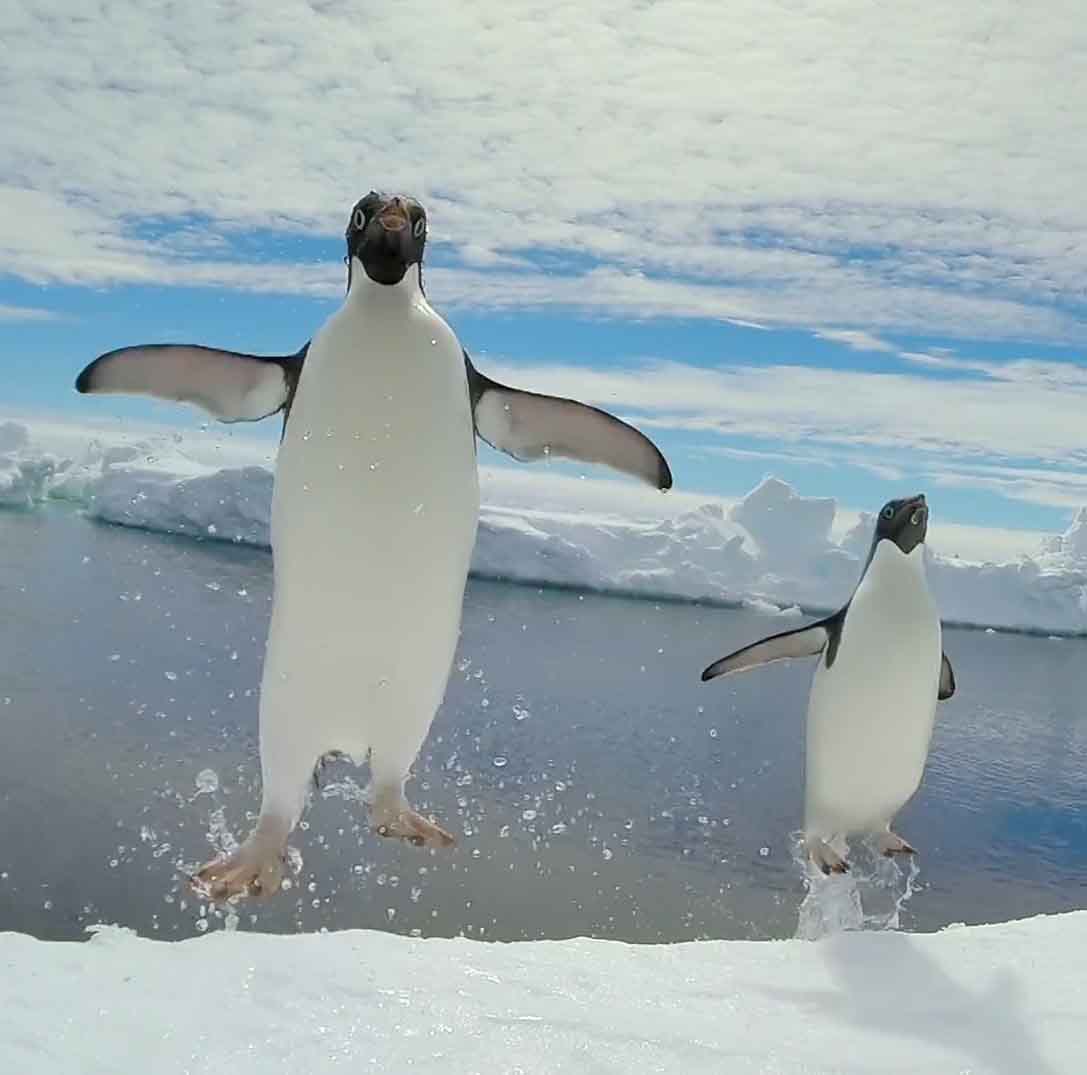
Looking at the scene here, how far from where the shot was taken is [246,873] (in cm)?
338

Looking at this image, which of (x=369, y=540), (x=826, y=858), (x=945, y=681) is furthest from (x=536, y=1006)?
(x=945, y=681)

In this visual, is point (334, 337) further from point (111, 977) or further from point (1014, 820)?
point (1014, 820)

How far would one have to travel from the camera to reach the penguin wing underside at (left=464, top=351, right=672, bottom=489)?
3.78 meters

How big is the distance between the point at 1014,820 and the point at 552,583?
1094 inches

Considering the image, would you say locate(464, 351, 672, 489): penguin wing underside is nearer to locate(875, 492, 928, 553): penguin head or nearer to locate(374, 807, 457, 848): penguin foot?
locate(374, 807, 457, 848): penguin foot

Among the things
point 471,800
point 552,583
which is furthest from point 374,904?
point 552,583

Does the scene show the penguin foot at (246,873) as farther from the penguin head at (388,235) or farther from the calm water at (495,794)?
the penguin head at (388,235)

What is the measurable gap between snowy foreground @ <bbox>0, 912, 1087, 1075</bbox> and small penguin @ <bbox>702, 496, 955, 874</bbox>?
165 centimetres

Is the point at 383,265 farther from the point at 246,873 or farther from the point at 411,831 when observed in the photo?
the point at 246,873

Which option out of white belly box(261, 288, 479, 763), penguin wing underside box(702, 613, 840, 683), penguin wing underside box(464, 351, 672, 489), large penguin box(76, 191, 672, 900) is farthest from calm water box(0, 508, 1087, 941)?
penguin wing underside box(702, 613, 840, 683)

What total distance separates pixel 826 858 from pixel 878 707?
30.1 inches

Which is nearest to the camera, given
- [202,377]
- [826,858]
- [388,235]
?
[388,235]

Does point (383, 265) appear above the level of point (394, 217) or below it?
below

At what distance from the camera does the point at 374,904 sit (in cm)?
948
